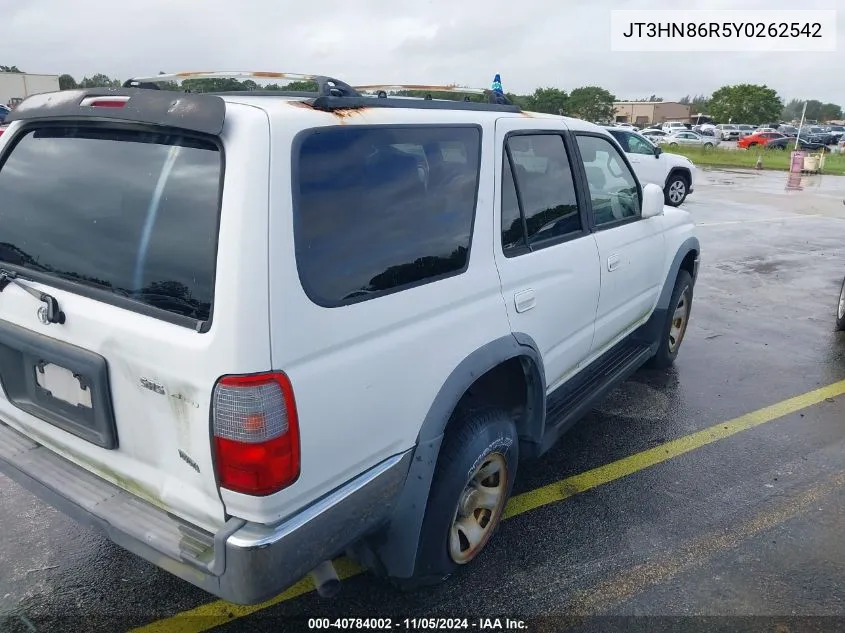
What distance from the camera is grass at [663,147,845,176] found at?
27603mm

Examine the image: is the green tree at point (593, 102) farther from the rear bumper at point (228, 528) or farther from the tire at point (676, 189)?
the rear bumper at point (228, 528)

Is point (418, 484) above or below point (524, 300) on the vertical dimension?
below

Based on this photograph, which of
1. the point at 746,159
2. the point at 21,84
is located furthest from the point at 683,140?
the point at 21,84

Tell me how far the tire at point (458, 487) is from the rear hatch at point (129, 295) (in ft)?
2.82

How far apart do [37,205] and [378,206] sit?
50.7 inches

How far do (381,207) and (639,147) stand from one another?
13522 millimetres

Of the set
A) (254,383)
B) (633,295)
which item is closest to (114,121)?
(254,383)

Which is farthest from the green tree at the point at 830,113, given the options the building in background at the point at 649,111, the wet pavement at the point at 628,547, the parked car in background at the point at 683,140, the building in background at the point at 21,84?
the wet pavement at the point at 628,547

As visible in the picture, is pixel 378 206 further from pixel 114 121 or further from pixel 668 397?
pixel 668 397

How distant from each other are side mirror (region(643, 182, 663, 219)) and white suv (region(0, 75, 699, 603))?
141cm

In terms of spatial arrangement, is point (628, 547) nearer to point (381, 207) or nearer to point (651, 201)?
point (381, 207)

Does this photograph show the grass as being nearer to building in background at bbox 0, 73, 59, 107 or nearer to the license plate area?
the license plate area

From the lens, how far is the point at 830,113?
12400 centimetres

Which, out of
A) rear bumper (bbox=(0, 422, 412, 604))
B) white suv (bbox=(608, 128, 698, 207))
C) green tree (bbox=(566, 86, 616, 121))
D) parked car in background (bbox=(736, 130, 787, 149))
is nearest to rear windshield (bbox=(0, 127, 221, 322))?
rear bumper (bbox=(0, 422, 412, 604))
